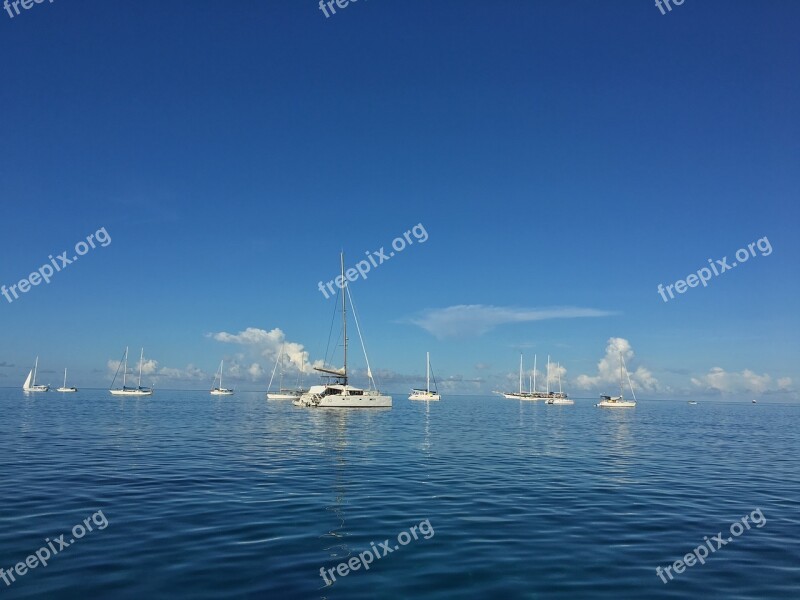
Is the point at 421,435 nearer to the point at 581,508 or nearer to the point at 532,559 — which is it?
the point at 581,508

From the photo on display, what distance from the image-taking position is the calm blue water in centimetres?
1052

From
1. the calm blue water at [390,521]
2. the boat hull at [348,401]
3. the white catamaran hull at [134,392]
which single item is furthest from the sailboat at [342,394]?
the white catamaran hull at [134,392]

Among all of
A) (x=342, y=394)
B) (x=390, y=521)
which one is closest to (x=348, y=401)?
(x=342, y=394)

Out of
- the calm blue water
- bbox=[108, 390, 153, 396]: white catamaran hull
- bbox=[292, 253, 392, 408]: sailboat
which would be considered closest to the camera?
the calm blue water

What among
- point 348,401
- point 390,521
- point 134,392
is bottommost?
point 390,521

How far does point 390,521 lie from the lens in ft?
51.4

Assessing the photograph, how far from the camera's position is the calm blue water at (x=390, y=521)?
1052cm

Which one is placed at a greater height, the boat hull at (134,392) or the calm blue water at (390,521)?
the boat hull at (134,392)

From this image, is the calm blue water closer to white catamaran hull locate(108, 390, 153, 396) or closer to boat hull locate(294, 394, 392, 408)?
boat hull locate(294, 394, 392, 408)

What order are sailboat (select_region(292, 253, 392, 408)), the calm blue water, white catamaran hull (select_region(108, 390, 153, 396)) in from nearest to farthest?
the calm blue water
sailboat (select_region(292, 253, 392, 408))
white catamaran hull (select_region(108, 390, 153, 396))

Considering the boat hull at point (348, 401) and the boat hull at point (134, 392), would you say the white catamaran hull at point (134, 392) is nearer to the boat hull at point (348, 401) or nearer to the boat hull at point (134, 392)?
the boat hull at point (134, 392)

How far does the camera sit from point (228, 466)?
26.3 metres

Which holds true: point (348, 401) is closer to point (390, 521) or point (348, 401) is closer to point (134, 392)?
point (390, 521)

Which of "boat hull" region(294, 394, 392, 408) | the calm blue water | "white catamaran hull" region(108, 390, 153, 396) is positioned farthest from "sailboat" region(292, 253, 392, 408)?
"white catamaran hull" region(108, 390, 153, 396)
